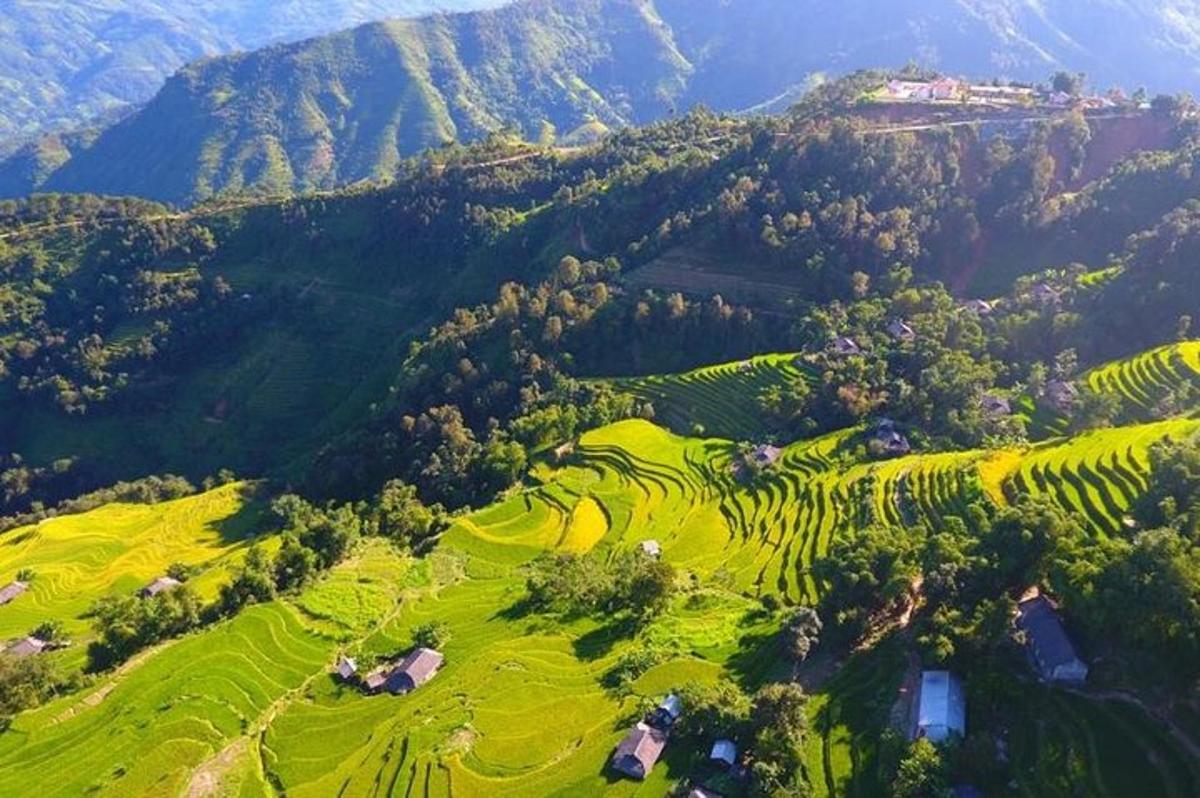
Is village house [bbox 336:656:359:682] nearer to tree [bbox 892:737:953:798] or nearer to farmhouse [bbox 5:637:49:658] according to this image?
farmhouse [bbox 5:637:49:658]

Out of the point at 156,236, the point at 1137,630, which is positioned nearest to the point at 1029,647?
the point at 1137,630

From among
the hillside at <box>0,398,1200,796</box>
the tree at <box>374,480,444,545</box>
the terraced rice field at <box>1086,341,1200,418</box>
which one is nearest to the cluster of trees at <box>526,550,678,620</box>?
the hillside at <box>0,398,1200,796</box>

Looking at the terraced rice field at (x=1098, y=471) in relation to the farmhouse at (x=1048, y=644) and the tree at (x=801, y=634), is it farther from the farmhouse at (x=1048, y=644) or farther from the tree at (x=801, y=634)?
the tree at (x=801, y=634)

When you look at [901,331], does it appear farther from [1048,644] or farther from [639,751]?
[639,751]

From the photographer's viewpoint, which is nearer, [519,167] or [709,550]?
[709,550]

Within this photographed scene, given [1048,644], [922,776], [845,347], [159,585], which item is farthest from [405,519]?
[1048,644]

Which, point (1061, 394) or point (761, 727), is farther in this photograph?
point (1061, 394)

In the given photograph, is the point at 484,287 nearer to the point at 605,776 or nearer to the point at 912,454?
the point at 912,454
